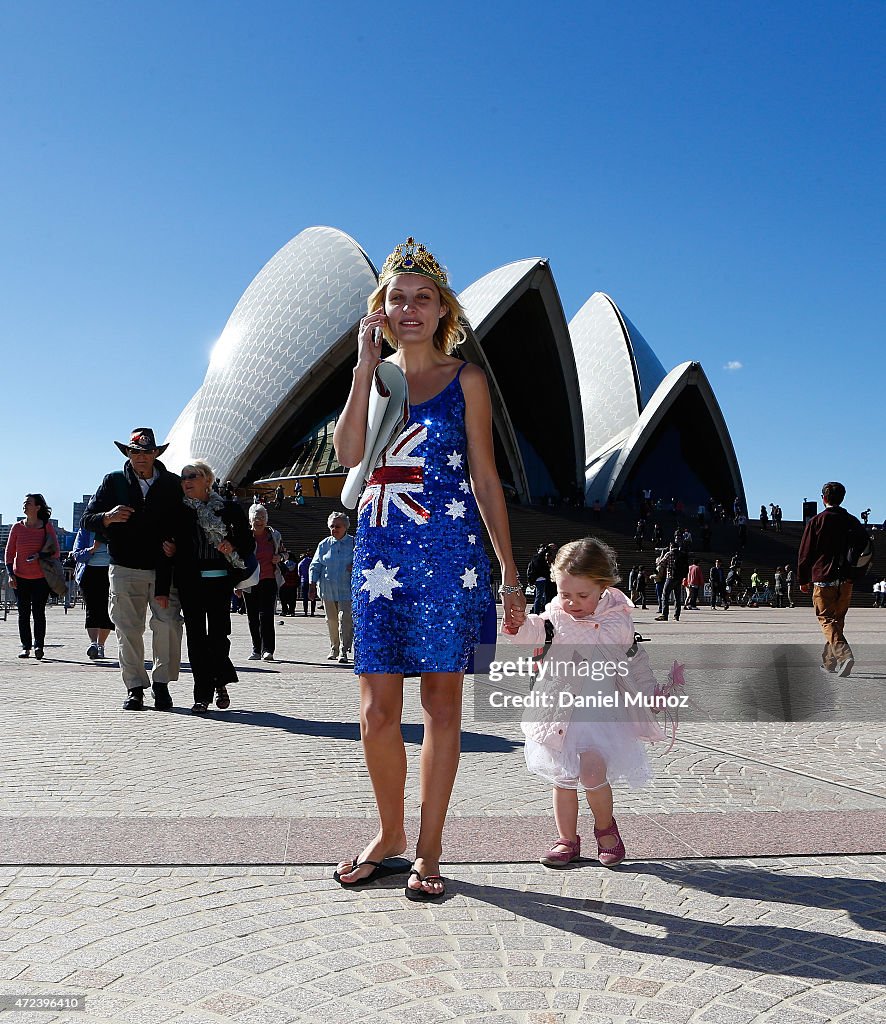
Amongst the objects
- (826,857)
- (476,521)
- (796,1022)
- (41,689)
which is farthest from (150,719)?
(796,1022)

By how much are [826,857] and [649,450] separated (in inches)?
1990

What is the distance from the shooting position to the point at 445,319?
3.06 metres

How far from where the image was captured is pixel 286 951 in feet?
6.98

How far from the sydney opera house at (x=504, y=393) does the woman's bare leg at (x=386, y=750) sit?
3838 cm

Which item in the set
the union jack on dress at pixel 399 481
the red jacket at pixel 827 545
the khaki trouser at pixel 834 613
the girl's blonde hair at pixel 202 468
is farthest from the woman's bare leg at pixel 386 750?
the khaki trouser at pixel 834 613

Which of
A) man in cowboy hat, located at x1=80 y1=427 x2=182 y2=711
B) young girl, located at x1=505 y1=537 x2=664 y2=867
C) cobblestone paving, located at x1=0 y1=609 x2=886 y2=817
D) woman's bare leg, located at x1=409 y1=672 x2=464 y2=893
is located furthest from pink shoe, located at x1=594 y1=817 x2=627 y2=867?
man in cowboy hat, located at x1=80 y1=427 x2=182 y2=711

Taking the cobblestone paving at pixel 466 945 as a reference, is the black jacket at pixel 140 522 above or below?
above

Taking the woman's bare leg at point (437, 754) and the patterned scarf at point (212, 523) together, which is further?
the patterned scarf at point (212, 523)

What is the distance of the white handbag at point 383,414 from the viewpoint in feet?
9.17

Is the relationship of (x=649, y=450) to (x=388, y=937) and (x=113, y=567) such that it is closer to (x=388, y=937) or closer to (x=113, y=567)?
(x=113, y=567)

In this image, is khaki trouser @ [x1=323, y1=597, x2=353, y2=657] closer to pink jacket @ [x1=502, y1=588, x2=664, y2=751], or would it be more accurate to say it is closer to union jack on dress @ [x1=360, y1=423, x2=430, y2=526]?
pink jacket @ [x1=502, y1=588, x2=664, y2=751]

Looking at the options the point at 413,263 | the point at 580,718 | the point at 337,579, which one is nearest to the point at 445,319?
the point at 413,263

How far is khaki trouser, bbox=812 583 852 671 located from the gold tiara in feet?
20.1

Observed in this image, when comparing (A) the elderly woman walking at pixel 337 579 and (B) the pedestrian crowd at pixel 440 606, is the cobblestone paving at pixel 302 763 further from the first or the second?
(A) the elderly woman walking at pixel 337 579
